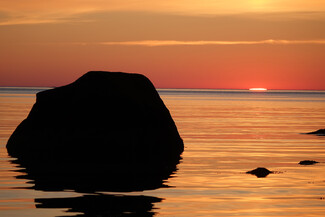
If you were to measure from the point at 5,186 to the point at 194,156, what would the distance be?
9.30 m

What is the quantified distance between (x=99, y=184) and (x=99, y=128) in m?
6.93

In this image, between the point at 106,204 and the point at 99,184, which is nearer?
the point at 106,204

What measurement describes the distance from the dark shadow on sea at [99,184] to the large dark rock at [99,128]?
1.04m

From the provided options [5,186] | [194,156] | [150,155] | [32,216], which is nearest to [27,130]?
[150,155]

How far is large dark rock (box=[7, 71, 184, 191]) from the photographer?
23.3 metres

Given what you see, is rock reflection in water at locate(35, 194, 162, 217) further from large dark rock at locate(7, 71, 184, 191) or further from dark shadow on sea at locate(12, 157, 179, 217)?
large dark rock at locate(7, 71, 184, 191)

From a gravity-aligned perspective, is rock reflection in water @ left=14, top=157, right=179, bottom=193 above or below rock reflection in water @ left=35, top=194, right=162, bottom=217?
above

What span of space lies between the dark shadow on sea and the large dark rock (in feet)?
3.42

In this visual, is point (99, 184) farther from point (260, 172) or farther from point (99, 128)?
point (99, 128)

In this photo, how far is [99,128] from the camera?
23906 mm

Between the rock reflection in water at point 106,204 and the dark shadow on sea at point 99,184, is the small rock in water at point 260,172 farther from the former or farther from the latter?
the rock reflection in water at point 106,204

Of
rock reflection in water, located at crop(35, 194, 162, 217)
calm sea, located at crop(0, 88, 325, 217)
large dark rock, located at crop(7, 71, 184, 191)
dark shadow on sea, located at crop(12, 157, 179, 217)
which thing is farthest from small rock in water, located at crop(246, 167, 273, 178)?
rock reflection in water, located at crop(35, 194, 162, 217)

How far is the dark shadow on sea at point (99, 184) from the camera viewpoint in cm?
1377

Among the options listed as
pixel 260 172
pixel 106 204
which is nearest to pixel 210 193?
pixel 106 204
